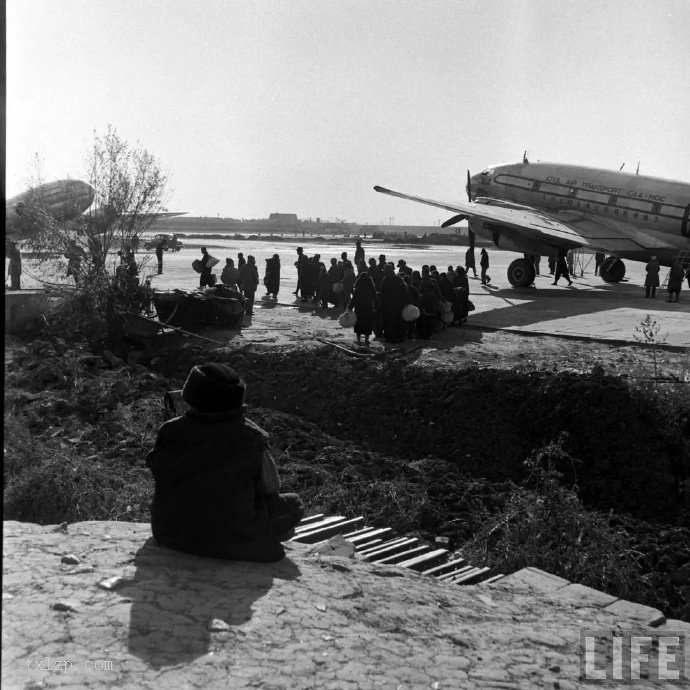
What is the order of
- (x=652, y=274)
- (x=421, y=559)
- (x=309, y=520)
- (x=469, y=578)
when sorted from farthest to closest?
(x=652, y=274) < (x=309, y=520) < (x=421, y=559) < (x=469, y=578)

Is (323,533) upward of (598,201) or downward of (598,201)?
downward

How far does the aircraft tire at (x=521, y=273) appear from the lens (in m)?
26.0

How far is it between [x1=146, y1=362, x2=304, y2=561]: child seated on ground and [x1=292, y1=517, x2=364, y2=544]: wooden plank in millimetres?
1446

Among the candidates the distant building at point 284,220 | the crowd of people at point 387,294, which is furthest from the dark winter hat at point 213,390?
the distant building at point 284,220

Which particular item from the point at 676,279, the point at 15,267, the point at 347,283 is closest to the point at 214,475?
the point at 347,283

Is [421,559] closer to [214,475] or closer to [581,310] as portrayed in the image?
[214,475]

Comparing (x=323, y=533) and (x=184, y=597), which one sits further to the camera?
(x=323, y=533)

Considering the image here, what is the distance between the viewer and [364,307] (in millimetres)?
15391

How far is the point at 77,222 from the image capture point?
18.1 metres

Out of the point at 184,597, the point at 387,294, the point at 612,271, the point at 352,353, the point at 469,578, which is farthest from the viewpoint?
the point at 612,271

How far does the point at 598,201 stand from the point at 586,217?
25.6 inches

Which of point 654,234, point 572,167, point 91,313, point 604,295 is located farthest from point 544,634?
point 572,167

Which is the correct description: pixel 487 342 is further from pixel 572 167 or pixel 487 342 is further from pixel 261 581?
pixel 572 167

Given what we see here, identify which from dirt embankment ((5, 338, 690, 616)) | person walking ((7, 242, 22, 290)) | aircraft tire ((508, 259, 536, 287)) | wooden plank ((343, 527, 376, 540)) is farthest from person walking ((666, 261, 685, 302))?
wooden plank ((343, 527, 376, 540))
